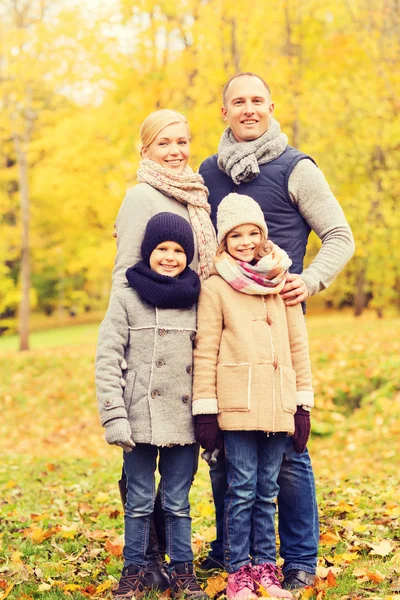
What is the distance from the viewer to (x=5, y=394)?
13.9 meters

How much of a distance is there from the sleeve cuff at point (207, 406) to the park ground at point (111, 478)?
100cm

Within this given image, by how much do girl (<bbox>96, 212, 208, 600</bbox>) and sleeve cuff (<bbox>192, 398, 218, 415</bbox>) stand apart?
0.12 m

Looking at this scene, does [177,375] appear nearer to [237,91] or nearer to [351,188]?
[237,91]

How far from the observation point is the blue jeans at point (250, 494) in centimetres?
339

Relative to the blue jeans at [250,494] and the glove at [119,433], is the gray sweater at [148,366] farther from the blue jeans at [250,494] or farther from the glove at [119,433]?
the blue jeans at [250,494]

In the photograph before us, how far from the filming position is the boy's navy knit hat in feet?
11.3

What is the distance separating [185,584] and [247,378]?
3.58 ft

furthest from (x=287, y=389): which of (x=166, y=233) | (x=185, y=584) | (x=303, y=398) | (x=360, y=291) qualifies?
(x=360, y=291)

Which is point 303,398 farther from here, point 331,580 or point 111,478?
point 111,478

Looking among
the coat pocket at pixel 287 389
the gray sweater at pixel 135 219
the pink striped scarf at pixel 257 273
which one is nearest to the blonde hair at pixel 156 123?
the gray sweater at pixel 135 219

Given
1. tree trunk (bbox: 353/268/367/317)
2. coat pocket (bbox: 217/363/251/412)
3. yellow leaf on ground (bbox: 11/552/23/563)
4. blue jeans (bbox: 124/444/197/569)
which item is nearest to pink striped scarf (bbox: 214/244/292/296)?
coat pocket (bbox: 217/363/251/412)

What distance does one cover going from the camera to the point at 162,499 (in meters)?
3.59

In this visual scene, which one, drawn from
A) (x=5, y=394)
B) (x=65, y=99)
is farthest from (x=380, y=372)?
(x=65, y=99)

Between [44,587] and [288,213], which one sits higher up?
[288,213]
